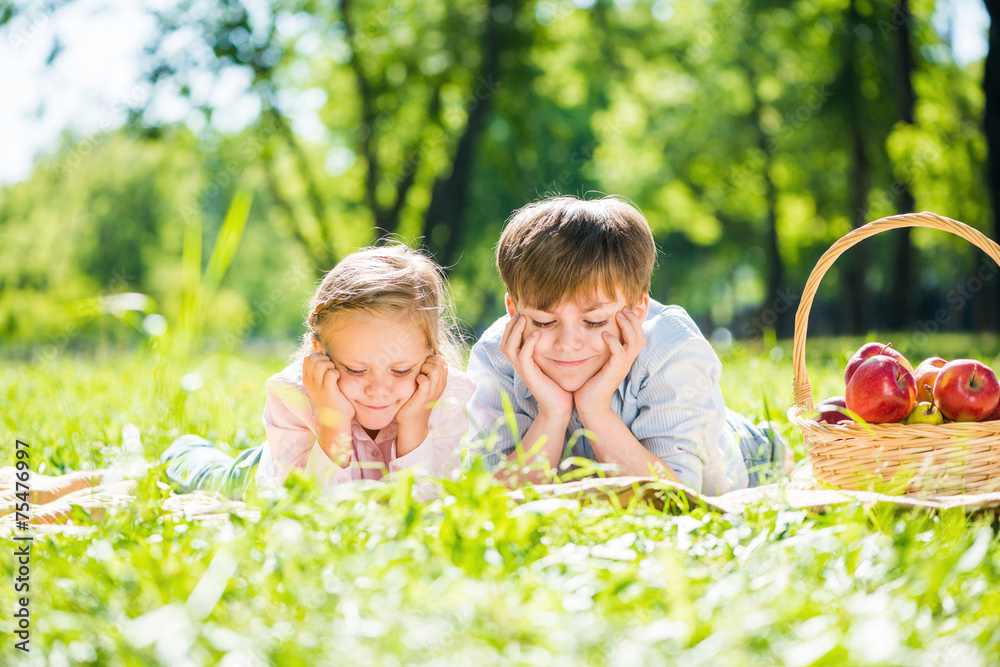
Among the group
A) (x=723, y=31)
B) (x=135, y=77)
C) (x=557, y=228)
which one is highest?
(x=723, y=31)

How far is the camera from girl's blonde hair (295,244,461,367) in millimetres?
2705

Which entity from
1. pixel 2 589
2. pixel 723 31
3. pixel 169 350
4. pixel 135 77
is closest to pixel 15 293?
pixel 135 77

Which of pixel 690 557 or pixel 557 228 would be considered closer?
pixel 690 557

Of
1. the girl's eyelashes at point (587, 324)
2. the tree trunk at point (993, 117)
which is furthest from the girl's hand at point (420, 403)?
the tree trunk at point (993, 117)

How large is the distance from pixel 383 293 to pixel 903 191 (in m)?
12.4

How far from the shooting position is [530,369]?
2.62 metres

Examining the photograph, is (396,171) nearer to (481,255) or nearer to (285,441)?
(481,255)

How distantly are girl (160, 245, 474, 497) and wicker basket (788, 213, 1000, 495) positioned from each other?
121 cm

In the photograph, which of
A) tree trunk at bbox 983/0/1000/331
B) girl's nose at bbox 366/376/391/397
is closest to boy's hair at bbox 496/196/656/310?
girl's nose at bbox 366/376/391/397

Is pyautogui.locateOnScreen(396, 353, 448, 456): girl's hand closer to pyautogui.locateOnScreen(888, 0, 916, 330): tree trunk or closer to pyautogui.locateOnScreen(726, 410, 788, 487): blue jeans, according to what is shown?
pyautogui.locateOnScreen(726, 410, 788, 487): blue jeans

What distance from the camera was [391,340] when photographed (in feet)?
8.70

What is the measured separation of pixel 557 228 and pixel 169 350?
65.3 inches

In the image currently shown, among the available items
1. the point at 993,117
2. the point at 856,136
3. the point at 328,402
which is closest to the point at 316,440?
the point at 328,402

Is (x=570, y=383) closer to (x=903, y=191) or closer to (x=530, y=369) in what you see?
(x=530, y=369)
